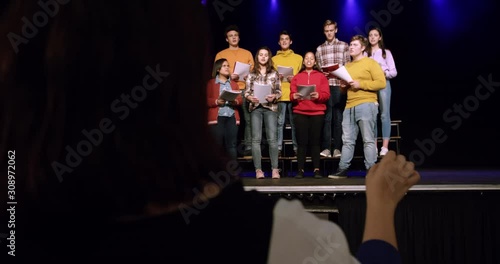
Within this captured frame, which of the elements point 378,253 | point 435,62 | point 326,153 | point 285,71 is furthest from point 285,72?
point 378,253

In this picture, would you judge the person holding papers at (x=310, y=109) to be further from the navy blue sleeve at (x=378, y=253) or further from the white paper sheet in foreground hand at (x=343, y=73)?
the navy blue sleeve at (x=378, y=253)

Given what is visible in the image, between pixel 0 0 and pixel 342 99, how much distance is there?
439 centimetres

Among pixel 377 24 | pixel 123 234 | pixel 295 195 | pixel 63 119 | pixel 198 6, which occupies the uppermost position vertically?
pixel 377 24

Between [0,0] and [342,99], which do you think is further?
[342,99]

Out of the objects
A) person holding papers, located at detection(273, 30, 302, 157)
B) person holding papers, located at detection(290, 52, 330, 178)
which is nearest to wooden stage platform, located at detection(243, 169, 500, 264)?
person holding papers, located at detection(290, 52, 330, 178)

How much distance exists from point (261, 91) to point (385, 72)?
3.95 ft

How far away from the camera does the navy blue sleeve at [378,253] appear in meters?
0.52

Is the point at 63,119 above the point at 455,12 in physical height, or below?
below

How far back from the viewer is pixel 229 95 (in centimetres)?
406

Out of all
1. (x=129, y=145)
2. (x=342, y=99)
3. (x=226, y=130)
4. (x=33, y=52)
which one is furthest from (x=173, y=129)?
(x=342, y=99)

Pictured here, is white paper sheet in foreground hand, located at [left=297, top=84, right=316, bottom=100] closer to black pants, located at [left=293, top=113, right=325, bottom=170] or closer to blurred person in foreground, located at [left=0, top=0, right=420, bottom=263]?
black pants, located at [left=293, top=113, right=325, bottom=170]

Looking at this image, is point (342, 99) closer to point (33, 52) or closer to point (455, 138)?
point (455, 138)

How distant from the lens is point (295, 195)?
11.5 feet

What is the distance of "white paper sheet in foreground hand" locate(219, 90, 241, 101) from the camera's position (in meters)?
4.03
